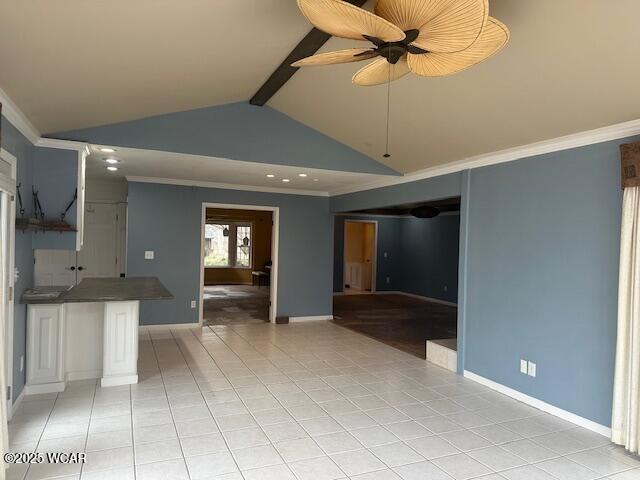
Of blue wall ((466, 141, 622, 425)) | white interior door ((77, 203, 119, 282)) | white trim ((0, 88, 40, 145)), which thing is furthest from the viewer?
white interior door ((77, 203, 119, 282))

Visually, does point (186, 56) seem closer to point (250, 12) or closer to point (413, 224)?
point (250, 12)

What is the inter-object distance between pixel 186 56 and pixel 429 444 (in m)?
3.23

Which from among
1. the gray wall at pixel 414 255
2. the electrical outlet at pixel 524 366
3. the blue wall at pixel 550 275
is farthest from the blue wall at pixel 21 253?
the gray wall at pixel 414 255

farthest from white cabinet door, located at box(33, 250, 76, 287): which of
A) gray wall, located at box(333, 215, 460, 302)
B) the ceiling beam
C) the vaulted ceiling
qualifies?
gray wall, located at box(333, 215, 460, 302)

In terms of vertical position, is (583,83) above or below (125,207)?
above

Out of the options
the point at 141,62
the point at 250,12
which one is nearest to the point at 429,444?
the point at 250,12

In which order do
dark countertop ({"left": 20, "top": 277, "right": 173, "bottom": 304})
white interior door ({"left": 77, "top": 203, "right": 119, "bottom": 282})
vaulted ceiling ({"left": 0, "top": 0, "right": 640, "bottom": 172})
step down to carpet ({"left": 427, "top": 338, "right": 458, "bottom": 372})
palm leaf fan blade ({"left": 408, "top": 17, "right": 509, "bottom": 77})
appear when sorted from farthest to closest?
white interior door ({"left": 77, "top": 203, "right": 119, "bottom": 282}) → step down to carpet ({"left": 427, "top": 338, "right": 458, "bottom": 372}) → dark countertop ({"left": 20, "top": 277, "right": 173, "bottom": 304}) → vaulted ceiling ({"left": 0, "top": 0, "right": 640, "bottom": 172}) → palm leaf fan blade ({"left": 408, "top": 17, "right": 509, "bottom": 77})

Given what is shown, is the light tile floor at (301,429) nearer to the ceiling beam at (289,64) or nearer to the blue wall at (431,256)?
the ceiling beam at (289,64)

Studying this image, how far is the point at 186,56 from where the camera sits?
299 centimetres

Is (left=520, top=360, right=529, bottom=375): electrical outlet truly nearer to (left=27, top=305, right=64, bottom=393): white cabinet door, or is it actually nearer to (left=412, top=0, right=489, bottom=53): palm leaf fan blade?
(left=412, top=0, right=489, bottom=53): palm leaf fan blade

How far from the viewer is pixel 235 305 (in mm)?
9273

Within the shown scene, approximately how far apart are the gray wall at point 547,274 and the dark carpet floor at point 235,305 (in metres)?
4.25

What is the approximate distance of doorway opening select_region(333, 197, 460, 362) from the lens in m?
7.65

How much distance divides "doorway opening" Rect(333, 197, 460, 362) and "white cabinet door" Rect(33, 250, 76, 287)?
4.46 m
